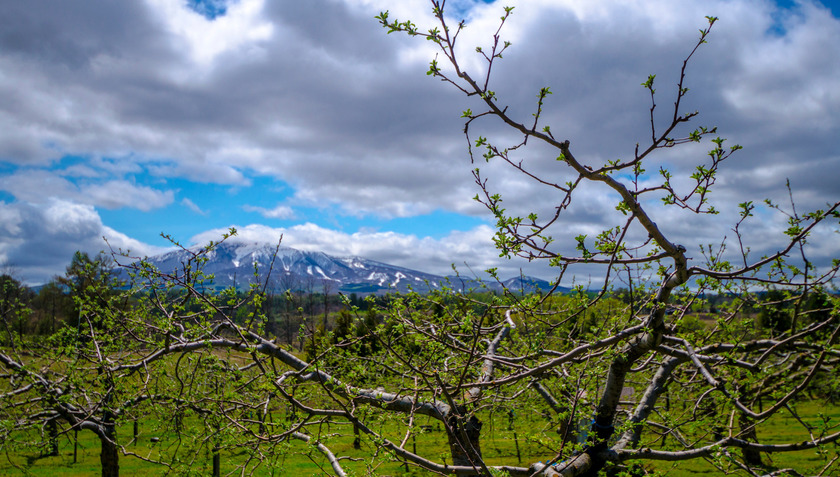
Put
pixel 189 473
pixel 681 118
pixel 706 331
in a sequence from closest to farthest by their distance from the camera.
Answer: pixel 681 118
pixel 189 473
pixel 706 331

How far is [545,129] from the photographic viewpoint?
3.10 m

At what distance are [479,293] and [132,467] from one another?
69.6 ft

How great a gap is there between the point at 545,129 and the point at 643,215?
39.1 inches

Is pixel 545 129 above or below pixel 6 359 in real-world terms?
above

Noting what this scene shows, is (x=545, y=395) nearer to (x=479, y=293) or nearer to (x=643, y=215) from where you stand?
(x=479, y=293)

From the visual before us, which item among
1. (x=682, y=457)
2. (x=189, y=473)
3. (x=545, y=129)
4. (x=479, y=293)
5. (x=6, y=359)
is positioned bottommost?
(x=189, y=473)

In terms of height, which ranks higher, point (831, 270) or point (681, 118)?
point (681, 118)

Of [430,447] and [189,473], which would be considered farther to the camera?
[430,447]

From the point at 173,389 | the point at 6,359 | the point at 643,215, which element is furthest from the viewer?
the point at 173,389

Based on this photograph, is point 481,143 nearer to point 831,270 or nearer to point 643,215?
point 643,215

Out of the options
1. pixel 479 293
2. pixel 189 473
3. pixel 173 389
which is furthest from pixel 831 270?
pixel 173 389

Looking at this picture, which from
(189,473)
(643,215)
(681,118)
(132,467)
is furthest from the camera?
(132,467)

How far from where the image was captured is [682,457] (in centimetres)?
478

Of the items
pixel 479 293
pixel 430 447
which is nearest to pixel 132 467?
pixel 430 447
